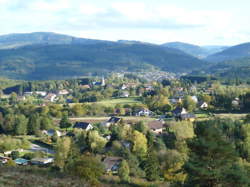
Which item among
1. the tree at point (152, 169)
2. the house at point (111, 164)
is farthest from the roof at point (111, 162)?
the tree at point (152, 169)

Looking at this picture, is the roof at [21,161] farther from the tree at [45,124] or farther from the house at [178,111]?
the house at [178,111]

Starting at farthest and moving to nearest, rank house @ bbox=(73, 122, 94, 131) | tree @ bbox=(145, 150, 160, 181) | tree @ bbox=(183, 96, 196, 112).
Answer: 1. tree @ bbox=(183, 96, 196, 112)
2. house @ bbox=(73, 122, 94, 131)
3. tree @ bbox=(145, 150, 160, 181)

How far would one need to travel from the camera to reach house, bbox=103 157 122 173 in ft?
89.1

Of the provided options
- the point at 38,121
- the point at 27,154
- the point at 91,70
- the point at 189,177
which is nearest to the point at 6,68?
the point at 91,70

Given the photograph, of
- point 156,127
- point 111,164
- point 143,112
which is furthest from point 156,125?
point 111,164

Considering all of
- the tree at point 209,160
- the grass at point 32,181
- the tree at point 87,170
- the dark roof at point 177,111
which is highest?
the tree at point 209,160

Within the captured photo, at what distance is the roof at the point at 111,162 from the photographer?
90.2ft

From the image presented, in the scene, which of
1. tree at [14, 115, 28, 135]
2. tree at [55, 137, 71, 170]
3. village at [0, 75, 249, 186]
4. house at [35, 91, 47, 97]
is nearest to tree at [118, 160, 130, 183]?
village at [0, 75, 249, 186]

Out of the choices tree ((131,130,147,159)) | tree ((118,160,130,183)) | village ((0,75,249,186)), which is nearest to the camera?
tree ((118,160,130,183))

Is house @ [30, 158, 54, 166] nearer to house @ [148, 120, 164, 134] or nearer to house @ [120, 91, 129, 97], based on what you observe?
house @ [148, 120, 164, 134]

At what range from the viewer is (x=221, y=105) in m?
56.5

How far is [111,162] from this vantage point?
1116 inches

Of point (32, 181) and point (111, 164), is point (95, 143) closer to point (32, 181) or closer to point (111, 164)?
point (111, 164)

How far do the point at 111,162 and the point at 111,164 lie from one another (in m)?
0.44
